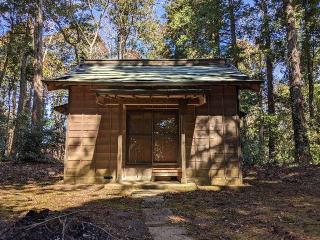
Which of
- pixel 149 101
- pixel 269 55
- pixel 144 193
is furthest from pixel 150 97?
pixel 269 55

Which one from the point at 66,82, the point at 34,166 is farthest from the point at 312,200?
the point at 34,166

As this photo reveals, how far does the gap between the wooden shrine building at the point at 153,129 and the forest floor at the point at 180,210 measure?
0.83 metres

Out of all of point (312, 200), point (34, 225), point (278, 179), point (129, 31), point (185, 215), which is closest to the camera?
point (34, 225)

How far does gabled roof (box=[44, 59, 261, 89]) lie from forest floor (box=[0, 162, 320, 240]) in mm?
3226

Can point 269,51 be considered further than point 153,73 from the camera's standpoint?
Yes

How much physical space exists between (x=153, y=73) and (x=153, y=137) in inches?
89.2

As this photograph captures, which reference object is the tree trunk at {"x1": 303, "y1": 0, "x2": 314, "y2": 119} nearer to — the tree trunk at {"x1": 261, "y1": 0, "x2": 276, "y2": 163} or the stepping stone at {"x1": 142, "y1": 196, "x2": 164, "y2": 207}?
the tree trunk at {"x1": 261, "y1": 0, "x2": 276, "y2": 163}

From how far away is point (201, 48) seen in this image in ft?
78.5

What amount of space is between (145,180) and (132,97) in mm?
2696

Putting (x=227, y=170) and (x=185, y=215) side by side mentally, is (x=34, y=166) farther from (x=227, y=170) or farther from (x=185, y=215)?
(x=185, y=215)

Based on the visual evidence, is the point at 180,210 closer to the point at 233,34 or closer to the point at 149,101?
the point at 149,101

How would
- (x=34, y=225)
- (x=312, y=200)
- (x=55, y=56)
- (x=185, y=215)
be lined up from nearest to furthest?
1. (x=34, y=225)
2. (x=185, y=215)
3. (x=312, y=200)
4. (x=55, y=56)

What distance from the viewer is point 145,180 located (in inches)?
461

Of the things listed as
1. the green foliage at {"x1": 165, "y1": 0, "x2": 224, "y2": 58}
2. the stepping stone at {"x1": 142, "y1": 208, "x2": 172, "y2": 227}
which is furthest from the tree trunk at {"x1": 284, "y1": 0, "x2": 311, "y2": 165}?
the stepping stone at {"x1": 142, "y1": 208, "x2": 172, "y2": 227}
